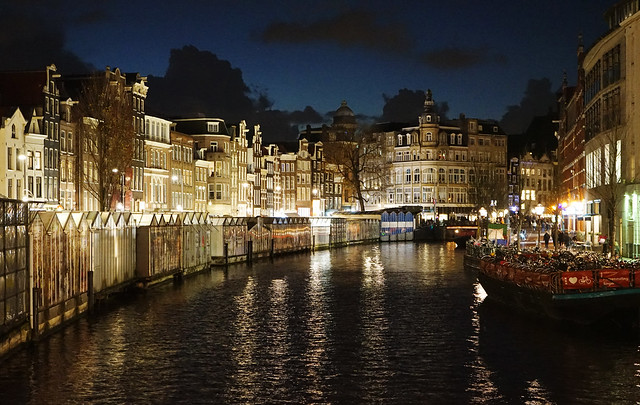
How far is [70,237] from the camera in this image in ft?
106

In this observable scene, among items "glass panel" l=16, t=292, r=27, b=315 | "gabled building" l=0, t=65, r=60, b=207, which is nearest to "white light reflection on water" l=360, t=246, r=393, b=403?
"glass panel" l=16, t=292, r=27, b=315

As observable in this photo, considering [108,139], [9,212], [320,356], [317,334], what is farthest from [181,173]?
[320,356]

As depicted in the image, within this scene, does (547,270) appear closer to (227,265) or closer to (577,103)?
(227,265)

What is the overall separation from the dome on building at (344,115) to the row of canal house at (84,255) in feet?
379

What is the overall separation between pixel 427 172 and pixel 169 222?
407 feet

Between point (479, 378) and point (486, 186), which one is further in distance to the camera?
point (486, 186)

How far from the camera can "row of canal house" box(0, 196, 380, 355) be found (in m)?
25.4

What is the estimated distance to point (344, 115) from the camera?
185 metres

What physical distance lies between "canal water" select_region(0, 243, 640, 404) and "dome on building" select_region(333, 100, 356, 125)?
14319cm

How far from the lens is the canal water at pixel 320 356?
21.1 m

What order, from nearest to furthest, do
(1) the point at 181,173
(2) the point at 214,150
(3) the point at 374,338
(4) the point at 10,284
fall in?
(4) the point at 10,284 < (3) the point at 374,338 < (1) the point at 181,173 < (2) the point at 214,150

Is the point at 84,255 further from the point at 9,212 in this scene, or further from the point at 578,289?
the point at 578,289

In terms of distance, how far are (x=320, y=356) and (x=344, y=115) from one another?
161 metres

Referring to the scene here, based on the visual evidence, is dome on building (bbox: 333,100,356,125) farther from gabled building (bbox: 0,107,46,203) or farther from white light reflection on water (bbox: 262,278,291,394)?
white light reflection on water (bbox: 262,278,291,394)
